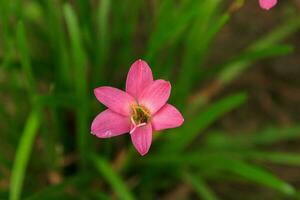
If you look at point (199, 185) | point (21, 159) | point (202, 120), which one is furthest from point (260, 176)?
point (21, 159)

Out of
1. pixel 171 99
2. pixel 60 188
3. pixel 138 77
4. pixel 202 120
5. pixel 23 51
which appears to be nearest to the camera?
pixel 138 77

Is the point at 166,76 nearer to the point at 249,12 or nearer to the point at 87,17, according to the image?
the point at 87,17

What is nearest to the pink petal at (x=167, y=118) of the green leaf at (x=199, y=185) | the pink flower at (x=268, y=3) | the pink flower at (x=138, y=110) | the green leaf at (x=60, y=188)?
the pink flower at (x=138, y=110)

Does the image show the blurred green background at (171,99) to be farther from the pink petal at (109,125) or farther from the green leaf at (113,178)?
the pink petal at (109,125)

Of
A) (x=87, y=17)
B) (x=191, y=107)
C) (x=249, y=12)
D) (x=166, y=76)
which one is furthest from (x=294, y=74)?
(x=87, y=17)

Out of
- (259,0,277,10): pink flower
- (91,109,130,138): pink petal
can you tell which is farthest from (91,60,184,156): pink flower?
(259,0,277,10): pink flower

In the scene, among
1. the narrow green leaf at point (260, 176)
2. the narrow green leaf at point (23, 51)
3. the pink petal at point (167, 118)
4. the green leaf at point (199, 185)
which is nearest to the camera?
the pink petal at point (167, 118)

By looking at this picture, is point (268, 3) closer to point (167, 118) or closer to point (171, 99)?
point (167, 118)
